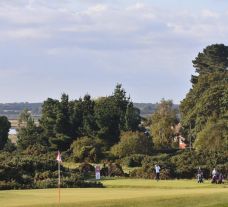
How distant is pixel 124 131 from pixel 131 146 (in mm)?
10678

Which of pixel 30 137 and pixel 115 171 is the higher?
pixel 30 137

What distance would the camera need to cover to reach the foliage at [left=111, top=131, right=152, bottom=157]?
79750mm

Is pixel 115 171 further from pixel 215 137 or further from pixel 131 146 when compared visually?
pixel 215 137

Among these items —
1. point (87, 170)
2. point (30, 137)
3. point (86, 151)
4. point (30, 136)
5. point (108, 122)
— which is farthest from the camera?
point (30, 136)

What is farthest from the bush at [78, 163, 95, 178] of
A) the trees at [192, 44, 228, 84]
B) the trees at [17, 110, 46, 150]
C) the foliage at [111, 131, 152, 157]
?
the trees at [192, 44, 228, 84]

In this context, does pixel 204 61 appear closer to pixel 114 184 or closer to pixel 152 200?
pixel 114 184

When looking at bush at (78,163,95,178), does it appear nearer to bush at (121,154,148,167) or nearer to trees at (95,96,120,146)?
bush at (121,154,148,167)

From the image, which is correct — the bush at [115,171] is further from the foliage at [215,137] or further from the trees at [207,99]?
the trees at [207,99]

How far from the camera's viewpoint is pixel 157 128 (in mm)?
104688

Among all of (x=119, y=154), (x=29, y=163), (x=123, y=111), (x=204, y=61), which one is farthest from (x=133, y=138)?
(x=204, y=61)

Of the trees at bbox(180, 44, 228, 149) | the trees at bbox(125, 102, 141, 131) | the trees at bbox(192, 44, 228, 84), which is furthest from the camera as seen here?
the trees at bbox(192, 44, 228, 84)

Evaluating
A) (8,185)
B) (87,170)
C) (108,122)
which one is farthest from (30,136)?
(8,185)

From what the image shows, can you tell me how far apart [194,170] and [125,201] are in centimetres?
3324

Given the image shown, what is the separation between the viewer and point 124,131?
9044 centimetres
